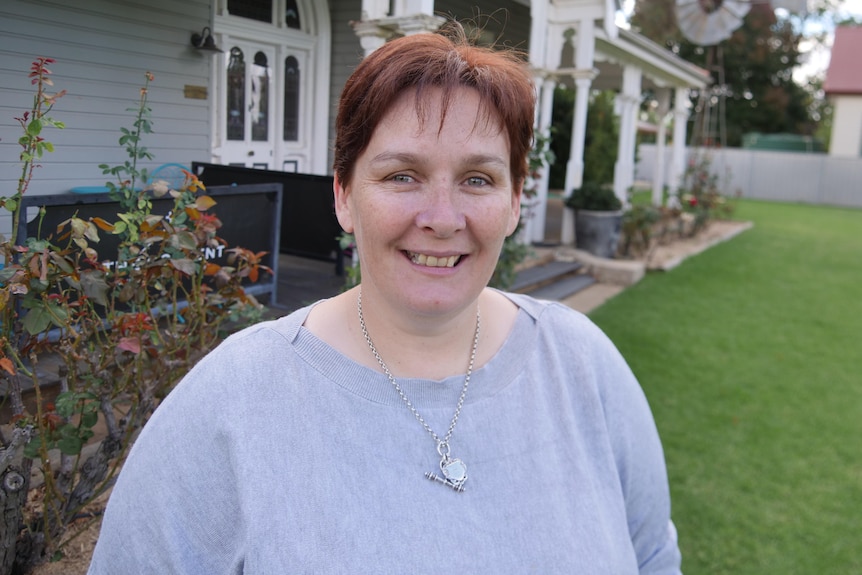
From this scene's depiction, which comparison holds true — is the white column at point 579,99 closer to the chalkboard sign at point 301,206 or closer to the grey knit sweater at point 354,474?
the chalkboard sign at point 301,206

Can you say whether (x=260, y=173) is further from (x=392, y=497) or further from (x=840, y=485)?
(x=392, y=497)

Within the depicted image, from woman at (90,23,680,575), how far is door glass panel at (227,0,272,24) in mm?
6319

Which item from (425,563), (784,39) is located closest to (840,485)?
(425,563)

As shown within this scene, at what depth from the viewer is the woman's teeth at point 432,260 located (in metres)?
1.35

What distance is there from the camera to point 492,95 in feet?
4.42

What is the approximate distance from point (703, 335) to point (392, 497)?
6.28 m

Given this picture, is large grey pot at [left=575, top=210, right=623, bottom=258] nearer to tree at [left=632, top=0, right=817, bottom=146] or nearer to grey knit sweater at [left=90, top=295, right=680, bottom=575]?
grey knit sweater at [left=90, top=295, right=680, bottom=575]

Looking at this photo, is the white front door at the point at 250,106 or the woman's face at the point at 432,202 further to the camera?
the white front door at the point at 250,106

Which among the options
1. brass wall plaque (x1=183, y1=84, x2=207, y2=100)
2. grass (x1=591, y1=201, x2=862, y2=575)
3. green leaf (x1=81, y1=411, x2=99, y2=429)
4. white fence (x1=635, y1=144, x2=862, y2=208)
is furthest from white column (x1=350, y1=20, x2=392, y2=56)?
white fence (x1=635, y1=144, x2=862, y2=208)

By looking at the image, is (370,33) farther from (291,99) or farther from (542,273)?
(542,273)

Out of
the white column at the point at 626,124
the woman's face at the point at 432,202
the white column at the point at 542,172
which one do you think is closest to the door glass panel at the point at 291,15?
the white column at the point at 542,172

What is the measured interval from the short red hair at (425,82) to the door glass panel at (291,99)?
22.4 feet

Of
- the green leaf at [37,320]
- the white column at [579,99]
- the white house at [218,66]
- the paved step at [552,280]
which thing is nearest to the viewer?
the green leaf at [37,320]

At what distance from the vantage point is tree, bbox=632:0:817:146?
124 ft
